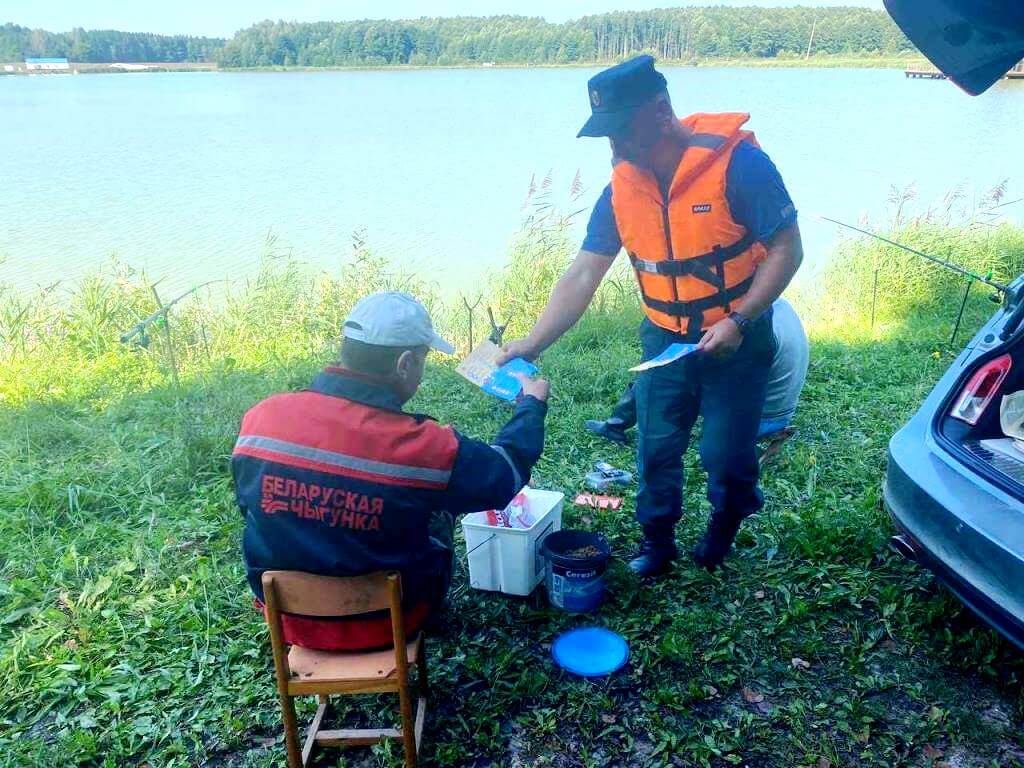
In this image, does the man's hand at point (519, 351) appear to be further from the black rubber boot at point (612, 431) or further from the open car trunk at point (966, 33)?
the open car trunk at point (966, 33)

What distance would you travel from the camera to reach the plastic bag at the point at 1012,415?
2686 mm

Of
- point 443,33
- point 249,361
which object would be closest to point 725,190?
point 249,361

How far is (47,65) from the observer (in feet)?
123

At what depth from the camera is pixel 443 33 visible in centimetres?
3581

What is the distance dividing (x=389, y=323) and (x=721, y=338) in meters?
1.12

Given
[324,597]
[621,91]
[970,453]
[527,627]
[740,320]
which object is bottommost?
[527,627]

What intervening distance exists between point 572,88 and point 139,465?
84.8ft

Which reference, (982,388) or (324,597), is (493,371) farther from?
(982,388)

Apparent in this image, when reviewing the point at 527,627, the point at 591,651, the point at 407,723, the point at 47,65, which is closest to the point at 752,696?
the point at 591,651

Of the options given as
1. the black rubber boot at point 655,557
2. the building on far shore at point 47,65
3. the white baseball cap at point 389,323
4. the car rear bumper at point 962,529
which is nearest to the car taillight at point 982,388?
the car rear bumper at point 962,529

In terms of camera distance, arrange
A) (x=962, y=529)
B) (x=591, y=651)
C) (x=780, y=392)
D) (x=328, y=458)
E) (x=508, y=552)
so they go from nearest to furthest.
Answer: (x=328, y=458), (x=962, y=529), (x=591, y=651), (x=508, y=552), (x=780, y=392)

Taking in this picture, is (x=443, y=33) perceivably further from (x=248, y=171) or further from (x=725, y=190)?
(x=725, y=190)

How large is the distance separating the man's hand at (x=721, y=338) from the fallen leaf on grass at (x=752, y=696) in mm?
1111

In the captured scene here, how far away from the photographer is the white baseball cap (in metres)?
2.20
